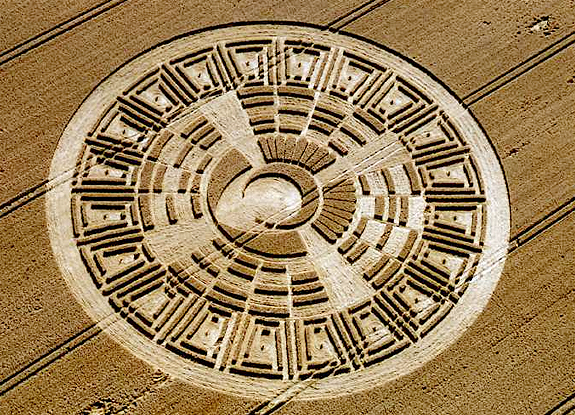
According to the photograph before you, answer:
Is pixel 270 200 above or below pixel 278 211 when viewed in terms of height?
above

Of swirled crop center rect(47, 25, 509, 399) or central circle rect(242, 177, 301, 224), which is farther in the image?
central circle rect(242, 177, 301, 224)

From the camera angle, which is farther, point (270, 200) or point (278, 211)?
point (270, 200)

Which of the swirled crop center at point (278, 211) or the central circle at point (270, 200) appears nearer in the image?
the swirled crop center at point (278, 211)

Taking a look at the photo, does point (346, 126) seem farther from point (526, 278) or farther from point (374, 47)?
point (526, 278)

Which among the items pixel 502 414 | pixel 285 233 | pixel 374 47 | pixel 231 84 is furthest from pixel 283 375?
pixel 374 47
